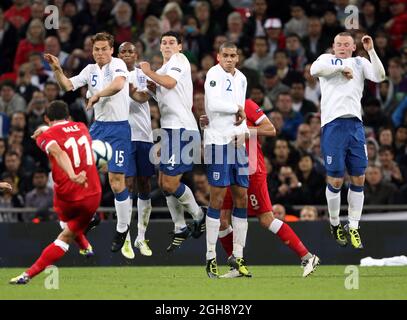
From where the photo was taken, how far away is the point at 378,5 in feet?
76.5

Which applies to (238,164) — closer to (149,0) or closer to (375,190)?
(375,190)

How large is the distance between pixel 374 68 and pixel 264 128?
5.55 feet

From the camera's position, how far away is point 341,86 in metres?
15.7

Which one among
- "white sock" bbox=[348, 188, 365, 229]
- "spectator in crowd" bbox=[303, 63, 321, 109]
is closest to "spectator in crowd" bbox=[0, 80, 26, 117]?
"spectator in crowd" bbox=[303, 63, 321, 109]

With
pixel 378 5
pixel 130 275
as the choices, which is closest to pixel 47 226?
pixel 130 275

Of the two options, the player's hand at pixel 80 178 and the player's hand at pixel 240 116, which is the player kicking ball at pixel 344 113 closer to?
the player's hand at pixel 240 116

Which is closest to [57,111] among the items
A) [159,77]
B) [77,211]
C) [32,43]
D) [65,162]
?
[65,162]

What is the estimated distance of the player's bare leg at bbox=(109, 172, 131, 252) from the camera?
16.0m

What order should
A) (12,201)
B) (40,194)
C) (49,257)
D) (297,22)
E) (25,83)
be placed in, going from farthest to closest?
(297,22) < (25,83) < (12,201) < (40,194) < (49,257)

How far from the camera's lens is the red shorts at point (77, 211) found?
45.2 ft

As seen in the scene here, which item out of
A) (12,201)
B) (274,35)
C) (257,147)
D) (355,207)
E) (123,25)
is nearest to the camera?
(257,147)

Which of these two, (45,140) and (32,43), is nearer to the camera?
(45,140)

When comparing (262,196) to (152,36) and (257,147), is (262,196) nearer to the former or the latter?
(257,147)

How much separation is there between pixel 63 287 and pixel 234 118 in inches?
121
